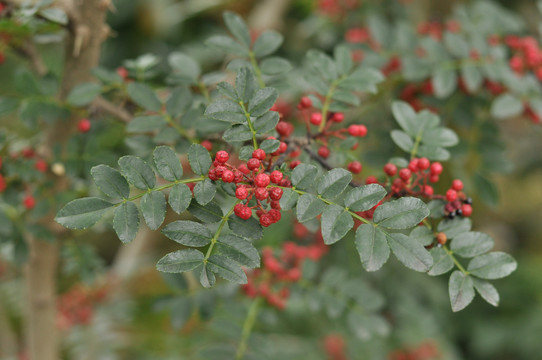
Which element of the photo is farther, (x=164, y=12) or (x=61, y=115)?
(x=164, y=12)

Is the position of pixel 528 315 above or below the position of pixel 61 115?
below

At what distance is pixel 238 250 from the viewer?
0.64 m

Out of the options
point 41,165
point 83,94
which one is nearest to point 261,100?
point 83,94

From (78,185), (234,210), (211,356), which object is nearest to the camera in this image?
(234,210)

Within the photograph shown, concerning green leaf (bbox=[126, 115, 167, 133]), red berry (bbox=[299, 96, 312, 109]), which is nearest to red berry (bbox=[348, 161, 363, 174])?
red berry (bbox=[299, 96, 312, 109])

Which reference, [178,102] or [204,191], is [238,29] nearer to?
[178,102]

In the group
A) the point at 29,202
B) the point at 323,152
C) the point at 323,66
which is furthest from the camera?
the point at 29,202

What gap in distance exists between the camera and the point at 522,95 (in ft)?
3.83

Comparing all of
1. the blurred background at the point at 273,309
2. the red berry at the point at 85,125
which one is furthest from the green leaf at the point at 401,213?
the red berry at the point at 85,125

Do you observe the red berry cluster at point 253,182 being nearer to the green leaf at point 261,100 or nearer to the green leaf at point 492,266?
the green leaf at point 261,100

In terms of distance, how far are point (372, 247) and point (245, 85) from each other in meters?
0.28

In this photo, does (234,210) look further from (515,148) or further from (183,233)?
(515,148)

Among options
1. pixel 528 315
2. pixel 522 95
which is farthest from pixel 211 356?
pixel 528 315

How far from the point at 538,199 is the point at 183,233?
13.0 ft
